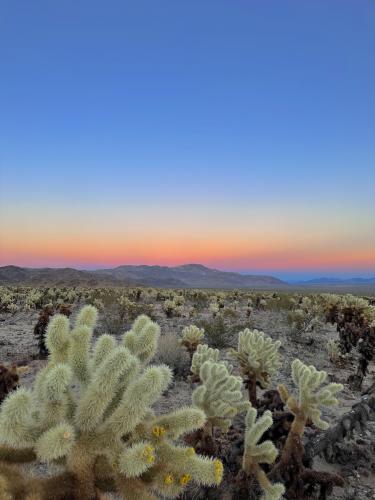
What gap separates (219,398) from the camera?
3.08 m

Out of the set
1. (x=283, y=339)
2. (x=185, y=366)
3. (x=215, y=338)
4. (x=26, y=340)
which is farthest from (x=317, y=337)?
(x=26, y=340)

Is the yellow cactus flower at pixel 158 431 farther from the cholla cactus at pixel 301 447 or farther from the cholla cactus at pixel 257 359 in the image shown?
the cholla cactus at pixel 257 359

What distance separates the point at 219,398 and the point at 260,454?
46 centimetres

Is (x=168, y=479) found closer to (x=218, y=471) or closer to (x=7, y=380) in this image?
(x=218, y=471)

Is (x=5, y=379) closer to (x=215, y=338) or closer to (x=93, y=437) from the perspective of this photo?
(x=93, y=437)

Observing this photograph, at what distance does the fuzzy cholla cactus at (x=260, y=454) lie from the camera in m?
2.67

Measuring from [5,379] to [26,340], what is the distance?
6.52 metres

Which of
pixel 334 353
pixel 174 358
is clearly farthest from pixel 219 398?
pixel 334 353

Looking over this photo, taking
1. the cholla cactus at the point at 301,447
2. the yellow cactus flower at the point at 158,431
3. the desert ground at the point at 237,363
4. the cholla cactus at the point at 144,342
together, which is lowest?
the desert ground at the point at 237,363

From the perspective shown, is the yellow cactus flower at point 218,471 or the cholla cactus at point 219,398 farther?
the cholla cactus at point 219,398

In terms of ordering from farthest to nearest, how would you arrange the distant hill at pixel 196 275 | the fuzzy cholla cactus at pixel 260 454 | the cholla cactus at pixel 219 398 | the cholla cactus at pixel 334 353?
1. the distant hill at pixel 196 275
2. the cholla cactus at pixel 334 353
3. the cholla cactus at pixel 219 398
4. the fuzzy cholla cactus at pixel 260 454

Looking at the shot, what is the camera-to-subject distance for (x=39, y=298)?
17.9 meters

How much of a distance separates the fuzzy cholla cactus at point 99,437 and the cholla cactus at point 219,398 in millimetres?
837

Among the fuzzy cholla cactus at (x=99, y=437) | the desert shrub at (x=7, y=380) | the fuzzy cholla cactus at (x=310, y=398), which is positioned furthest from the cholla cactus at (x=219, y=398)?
the desert shrub at (x=7, y=380)
